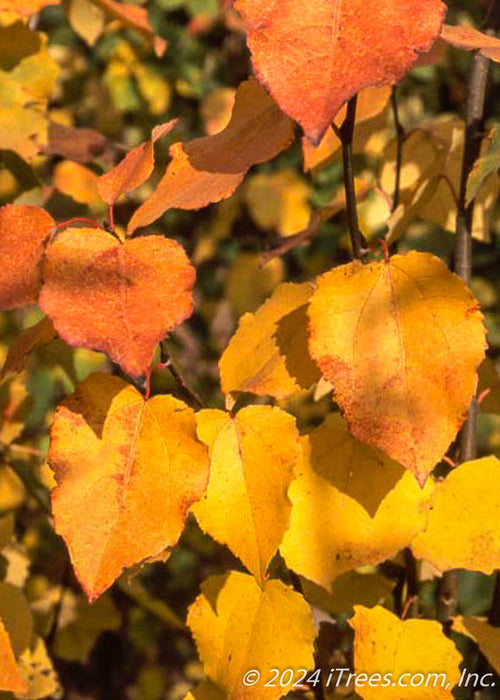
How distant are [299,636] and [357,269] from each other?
0.78 ft

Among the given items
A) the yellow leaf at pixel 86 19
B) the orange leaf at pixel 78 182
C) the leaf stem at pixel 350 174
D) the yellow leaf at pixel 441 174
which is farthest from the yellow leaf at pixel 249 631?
the yellow leaf at pixel 86 19

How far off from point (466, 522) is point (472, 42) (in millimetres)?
316

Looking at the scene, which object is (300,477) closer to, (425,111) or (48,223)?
(48,223)

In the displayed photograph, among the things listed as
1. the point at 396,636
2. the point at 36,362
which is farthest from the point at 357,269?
the point at 36,362

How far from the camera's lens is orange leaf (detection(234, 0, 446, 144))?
1.87ft

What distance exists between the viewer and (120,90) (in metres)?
2.72

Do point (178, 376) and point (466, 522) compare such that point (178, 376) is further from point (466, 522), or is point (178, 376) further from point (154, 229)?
point (154, 229)

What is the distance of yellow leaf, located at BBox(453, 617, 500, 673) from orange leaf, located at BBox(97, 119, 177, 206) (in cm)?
42

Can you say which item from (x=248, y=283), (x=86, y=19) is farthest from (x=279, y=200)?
(x=86, y=19)

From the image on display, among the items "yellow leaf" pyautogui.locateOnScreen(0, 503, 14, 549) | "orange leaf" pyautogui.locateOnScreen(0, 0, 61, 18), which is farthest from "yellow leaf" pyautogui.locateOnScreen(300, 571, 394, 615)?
"orange leaf" pyautogui.locateOnScreen(0, 0, 61, 18)

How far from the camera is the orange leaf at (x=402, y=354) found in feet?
2.08

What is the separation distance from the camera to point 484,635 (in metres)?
0.85

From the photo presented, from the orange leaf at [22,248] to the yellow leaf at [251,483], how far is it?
15 centimetres

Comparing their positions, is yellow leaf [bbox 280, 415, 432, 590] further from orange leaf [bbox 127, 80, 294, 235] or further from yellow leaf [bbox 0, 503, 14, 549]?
yellow leaf [bbox 0, 503, 14, 549]
